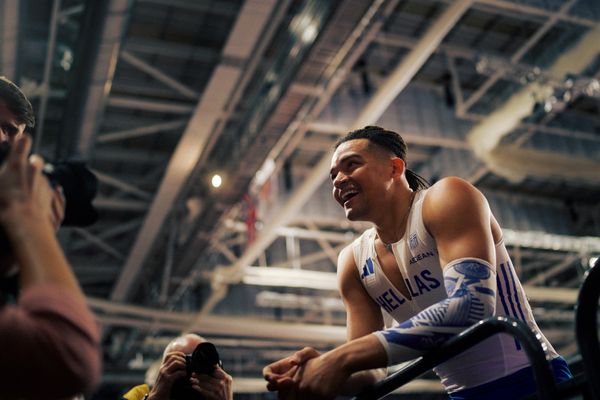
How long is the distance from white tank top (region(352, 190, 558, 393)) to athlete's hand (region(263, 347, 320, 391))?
0.62 m

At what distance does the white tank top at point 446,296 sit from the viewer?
2.15 meters

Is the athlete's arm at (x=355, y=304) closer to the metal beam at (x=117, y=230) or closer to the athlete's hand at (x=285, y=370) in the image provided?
the athlete's hand at (x=285, y=370)

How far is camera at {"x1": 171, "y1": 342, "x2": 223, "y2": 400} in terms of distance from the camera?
252 centimetres

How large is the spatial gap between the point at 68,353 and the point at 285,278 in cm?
997

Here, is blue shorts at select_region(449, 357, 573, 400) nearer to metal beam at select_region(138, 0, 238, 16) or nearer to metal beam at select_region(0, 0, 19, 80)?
metal beam at select_region(0, 0, 19, 80)

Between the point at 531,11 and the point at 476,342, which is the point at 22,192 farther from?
the point at 531,11

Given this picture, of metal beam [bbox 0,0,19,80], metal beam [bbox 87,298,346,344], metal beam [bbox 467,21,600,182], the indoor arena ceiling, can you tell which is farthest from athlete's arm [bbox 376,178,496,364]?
metal beam [bbox 87,298,346,344]

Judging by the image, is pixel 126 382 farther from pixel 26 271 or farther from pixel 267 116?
pixel 26 271

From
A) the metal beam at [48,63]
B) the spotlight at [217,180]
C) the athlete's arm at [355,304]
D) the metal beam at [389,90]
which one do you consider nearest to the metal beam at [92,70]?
the metal beam at [48,63]

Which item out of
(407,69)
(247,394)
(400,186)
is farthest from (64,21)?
(247,394)

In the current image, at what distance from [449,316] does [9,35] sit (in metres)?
5.41

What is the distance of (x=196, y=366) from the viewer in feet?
8.50

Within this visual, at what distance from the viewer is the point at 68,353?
111 cm

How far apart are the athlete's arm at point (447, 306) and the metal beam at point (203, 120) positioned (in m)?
4.39
